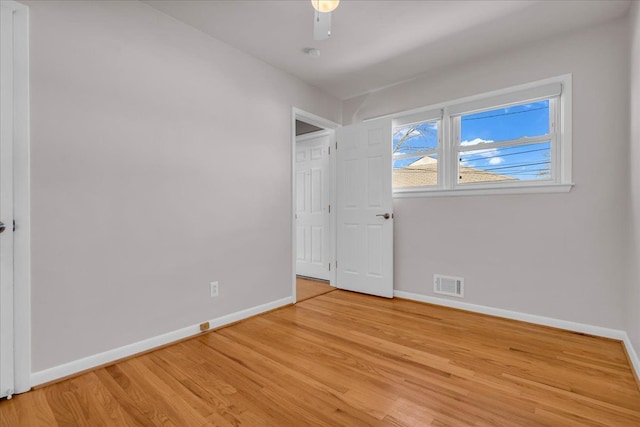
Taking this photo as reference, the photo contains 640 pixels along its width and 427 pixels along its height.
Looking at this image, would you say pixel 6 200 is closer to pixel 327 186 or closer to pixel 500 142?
pixel 327 186

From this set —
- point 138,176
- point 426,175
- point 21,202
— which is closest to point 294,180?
point 426,175

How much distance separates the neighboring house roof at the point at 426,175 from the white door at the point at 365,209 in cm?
→ 24

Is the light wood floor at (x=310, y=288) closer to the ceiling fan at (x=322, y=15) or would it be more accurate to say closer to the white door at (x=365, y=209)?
the white door at (x=365, y=209)

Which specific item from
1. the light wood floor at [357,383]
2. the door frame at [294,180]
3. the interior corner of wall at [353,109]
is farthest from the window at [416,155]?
the light wood floor at [357,383]

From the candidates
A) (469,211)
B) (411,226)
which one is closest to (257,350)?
(411,226)

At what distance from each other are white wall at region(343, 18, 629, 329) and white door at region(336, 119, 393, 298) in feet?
1.43

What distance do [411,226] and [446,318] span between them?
104 centimetres

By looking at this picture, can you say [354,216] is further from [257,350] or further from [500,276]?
[257,350]

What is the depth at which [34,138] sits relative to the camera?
1.79 m

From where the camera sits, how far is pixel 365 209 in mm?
3727

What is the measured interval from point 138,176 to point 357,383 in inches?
79.0

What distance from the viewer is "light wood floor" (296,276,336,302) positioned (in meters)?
3.71

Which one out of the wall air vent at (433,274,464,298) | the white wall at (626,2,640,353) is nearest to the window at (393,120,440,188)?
the wall air vent at (433,274,464,298)

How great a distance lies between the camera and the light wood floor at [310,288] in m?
3.71
